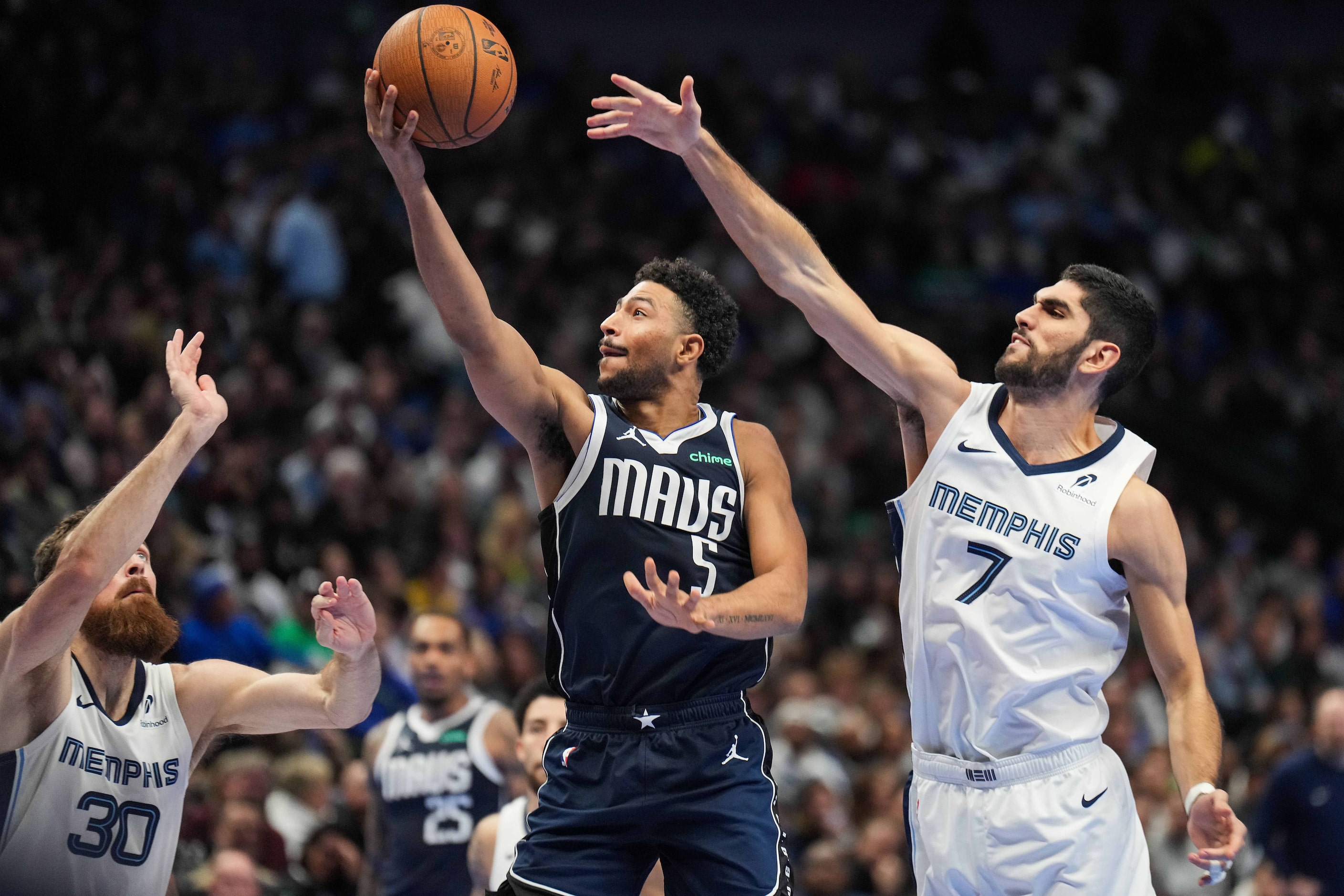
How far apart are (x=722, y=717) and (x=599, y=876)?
636mm

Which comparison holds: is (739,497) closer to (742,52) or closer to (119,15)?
(119,15)

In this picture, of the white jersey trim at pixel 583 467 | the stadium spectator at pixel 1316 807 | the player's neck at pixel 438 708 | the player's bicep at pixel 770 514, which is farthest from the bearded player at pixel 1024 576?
the stadium spectator at pixel 1316 807

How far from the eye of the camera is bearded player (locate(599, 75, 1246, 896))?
4.83m

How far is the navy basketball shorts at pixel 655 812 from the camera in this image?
15.5ft

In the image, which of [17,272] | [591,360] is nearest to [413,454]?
[591,360]

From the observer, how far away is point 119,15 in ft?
47.2

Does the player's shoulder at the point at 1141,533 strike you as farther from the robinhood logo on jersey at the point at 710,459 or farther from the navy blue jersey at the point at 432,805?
the navy blue jersey at the point at 432,805

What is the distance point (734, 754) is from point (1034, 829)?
970 millimetres

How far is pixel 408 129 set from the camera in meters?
4.87

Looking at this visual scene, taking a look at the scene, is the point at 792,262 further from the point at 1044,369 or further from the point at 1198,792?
the point at 1198,792

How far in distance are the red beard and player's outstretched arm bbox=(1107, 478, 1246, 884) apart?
3.17 metres

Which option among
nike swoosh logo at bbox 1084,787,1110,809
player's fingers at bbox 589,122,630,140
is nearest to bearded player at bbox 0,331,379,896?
player's fingers at bbox 589,122,630,140

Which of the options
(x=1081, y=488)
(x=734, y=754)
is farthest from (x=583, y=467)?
(x=1081, y=488)

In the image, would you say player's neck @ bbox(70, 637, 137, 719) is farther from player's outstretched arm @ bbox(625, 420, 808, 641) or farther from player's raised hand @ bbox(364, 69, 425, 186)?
player's raised hand @ bbox(364, 69, 425, 186)
